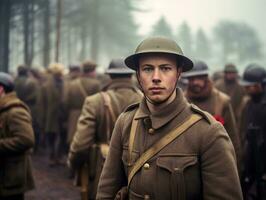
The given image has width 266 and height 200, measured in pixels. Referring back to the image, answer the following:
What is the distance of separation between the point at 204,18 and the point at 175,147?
136m

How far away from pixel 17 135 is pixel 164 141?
8.02 feet

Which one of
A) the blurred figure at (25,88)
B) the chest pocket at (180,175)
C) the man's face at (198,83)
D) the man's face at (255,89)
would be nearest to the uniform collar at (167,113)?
the chest pocket at (180,175)

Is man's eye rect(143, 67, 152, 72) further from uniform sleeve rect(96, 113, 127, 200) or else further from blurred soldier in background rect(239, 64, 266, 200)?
blurred soldier in background rect(239, 64, 266, 200)

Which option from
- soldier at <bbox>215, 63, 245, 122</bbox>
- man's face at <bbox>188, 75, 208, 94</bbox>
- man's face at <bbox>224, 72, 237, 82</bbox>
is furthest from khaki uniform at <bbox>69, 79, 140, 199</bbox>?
man's face at <bbox>224, 72, 237, 82</bbox>

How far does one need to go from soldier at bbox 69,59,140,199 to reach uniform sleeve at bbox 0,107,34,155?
0.51 m

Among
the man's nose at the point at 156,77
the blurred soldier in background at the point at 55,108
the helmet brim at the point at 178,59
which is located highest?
the helmet brim at the point at 178,59

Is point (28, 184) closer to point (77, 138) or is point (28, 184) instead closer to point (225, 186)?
point (77, 138)

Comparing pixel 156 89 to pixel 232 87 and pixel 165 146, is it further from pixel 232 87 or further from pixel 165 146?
pixel 232 87

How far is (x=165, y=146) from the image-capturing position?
2436mm

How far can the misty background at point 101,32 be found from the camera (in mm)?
16016

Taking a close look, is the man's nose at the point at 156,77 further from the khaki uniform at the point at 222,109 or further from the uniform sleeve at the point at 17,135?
the khaki uniform at the point at 222,109

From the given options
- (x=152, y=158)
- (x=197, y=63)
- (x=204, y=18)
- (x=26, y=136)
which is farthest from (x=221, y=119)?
(x=204, y=18)

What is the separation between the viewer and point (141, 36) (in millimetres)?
63625

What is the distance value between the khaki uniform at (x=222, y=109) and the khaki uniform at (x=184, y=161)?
8.19ft
